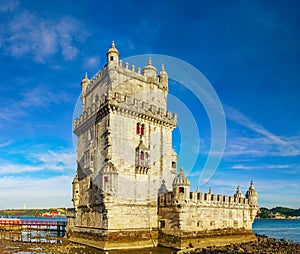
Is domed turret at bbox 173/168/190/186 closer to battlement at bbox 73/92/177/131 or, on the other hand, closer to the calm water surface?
battlement at bbox 73/92/177/131

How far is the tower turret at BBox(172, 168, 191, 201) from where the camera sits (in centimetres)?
3338

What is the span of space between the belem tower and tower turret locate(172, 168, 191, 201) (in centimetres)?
10

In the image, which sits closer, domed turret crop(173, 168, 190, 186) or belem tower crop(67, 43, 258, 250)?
belem tower crop(67, 43, 258, 250)

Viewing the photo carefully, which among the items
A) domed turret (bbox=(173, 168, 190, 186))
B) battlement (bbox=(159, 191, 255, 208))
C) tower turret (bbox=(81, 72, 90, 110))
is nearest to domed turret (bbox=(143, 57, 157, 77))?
tower turret (bbox=(81, 72, 90, 110))

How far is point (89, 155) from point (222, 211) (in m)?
17.1

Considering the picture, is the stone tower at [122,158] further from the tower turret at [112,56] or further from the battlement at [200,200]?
the battlement at [200,200]

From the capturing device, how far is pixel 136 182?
3531 cm

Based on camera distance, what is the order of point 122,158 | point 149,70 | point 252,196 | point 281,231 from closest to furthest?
point 122,158 < point 149,70 < point 252,196 < point 281,231

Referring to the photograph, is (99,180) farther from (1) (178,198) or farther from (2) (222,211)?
(2) (222,211)

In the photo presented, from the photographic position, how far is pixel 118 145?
34.2m

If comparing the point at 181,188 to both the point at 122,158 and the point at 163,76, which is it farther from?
the point at 163,76

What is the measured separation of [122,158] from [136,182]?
10.6 feet

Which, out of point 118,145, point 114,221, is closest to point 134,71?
point 118,145

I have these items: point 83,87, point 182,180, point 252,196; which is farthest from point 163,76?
point 252,196
